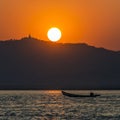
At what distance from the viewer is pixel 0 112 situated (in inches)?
4395

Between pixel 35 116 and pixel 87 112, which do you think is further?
pixel 87 112

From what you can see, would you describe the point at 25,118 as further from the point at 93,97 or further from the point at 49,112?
the point at 93,97

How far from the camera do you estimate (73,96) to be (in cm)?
18762

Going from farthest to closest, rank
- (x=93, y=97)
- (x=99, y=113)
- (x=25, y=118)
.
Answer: (x=93, y=97) → (x=99, y=113) → (x=25, y=118)

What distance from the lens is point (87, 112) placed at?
111 metres

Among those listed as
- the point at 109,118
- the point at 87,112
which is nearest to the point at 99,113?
the point at 87,112

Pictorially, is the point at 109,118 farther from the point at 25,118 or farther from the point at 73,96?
the point at 73,96

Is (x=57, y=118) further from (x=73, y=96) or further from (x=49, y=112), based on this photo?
(x=73, y=96)

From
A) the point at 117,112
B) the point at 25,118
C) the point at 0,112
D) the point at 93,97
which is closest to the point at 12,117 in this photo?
the point at 25,118

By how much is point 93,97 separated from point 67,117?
83.7 metres

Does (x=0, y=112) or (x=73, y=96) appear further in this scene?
(x=73, y=96)

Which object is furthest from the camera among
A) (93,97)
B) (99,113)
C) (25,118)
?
(93,97)

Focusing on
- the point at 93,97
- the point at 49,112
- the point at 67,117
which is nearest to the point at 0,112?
the point at 49,112

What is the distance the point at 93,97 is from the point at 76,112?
73.1 metres
